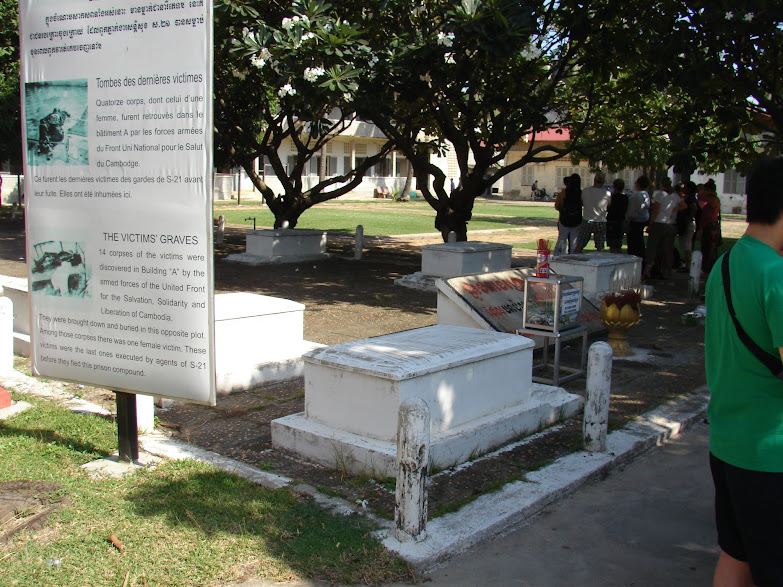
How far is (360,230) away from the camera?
17.4 meters

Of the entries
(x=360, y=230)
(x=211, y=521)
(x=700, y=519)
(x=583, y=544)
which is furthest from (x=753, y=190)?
(x=360, y=230)

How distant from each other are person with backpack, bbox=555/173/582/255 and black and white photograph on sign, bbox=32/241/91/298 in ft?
34.2

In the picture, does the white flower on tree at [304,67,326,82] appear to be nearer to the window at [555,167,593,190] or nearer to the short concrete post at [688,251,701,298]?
the short concrete post at [688,251,701,298]

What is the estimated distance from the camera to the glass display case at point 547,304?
694cm

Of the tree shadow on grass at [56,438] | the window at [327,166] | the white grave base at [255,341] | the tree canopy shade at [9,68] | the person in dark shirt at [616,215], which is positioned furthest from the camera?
the window at [327,166]

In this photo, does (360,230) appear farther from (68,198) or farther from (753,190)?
(753,190)

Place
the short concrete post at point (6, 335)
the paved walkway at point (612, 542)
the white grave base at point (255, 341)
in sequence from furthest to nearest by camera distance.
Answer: the short concrete post at point (6, 335) < the white grave base at point (255, 341) < the paved walkway at point (612, 542)

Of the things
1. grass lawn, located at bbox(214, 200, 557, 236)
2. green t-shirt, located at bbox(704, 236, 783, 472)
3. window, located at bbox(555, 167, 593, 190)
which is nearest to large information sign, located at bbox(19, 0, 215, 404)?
green t-shirt, located at bbox(704, 236, 783, 472)

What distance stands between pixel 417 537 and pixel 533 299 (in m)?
3.54

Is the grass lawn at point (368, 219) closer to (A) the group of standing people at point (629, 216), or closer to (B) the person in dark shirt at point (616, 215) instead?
(A) the group of standing people at point (629, 216)

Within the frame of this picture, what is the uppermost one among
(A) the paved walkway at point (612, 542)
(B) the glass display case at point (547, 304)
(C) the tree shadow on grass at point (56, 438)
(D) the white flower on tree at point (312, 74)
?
(D) the white flower on tree at point (312, 74)

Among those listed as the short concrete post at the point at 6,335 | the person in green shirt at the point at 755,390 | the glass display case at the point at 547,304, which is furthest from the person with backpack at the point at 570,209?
the person in green shirt at the point at 755,390

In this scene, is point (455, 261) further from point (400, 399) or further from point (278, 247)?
point (400, 399)

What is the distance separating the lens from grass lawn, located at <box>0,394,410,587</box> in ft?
12.1
